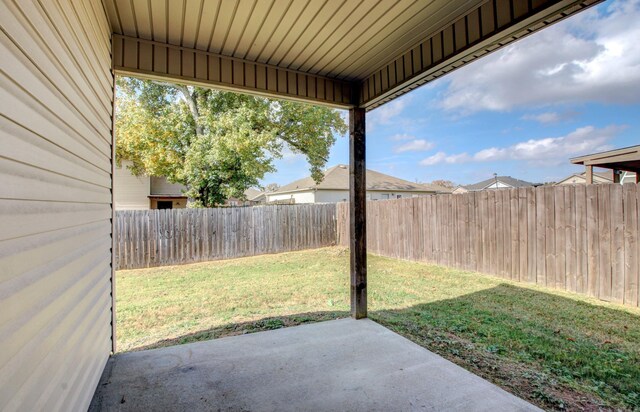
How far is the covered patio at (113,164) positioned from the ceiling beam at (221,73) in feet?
0.03

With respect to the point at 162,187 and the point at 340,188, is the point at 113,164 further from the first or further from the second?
the point at 340,188

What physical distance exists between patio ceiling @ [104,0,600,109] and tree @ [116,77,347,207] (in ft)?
20.3

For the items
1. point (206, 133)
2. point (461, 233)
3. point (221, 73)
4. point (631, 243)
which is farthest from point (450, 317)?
point (206, 133)

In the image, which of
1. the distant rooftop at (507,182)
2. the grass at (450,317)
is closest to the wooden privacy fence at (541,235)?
the grass at (450,317)

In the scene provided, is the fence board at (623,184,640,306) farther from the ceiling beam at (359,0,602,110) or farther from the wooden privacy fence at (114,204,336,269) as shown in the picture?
the wooden privacy fence at (114,204,336,269)

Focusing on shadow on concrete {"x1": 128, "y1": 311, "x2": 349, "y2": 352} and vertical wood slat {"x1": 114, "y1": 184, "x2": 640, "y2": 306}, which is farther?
vertical wood slat {"x1": 114, "y1": 184, "x2": 640, "y2": 306}

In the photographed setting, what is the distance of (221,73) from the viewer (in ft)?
9.12

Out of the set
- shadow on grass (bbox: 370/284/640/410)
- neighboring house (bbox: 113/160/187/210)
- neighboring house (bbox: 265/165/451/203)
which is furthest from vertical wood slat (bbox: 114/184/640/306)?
neighboring house (bbox: 265/165/451/203)

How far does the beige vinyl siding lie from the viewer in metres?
0.91

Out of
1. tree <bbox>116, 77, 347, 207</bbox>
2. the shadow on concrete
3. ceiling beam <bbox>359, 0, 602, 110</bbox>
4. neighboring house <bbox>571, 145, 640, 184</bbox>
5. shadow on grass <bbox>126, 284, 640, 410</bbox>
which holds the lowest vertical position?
the shadow on concrete

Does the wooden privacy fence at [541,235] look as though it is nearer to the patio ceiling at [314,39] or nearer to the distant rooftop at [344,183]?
the patio ceiling at [314,39]

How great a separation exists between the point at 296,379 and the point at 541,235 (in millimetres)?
4336

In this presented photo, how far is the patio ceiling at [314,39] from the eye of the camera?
202cm

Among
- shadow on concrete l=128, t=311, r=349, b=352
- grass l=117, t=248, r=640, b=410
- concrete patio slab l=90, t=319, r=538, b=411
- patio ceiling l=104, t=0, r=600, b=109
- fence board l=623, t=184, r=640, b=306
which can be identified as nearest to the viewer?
concrete patio slab l=90, t=319, r=538, b=411
